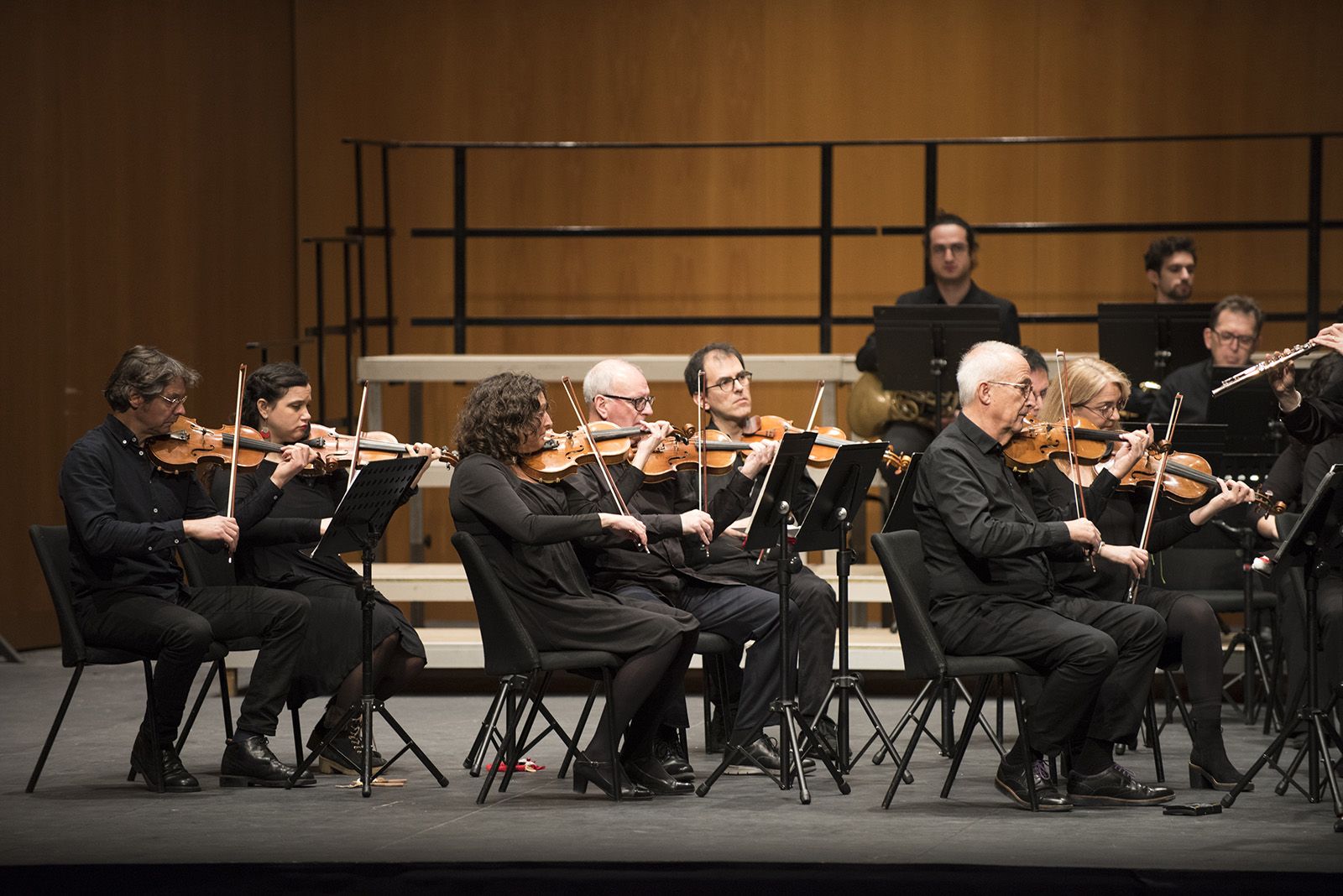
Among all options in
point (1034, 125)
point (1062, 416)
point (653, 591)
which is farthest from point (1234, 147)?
point (653, 591)

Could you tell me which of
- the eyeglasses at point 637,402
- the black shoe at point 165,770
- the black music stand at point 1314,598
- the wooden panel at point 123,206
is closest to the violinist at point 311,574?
the black shoe at point 165,770

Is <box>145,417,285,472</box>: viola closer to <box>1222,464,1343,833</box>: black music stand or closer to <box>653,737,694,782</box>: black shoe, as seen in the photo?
<box>653,737,694,782</box>: black shoe

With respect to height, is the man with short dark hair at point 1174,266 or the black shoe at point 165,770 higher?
the man with short dark hair at point 1174,266

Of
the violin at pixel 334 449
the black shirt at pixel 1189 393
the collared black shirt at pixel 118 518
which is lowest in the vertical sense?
the collared black shirt at pixel 118 518

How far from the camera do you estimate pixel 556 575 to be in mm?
4656

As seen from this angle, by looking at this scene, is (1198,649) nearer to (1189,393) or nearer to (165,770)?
(1189,393)

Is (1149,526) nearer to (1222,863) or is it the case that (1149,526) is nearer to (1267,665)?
(1222,863)

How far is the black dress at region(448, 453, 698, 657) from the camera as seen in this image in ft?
14.9

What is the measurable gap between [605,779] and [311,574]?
3.77 ft

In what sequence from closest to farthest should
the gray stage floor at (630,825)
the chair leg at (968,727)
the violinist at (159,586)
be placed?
the gray stage floor at (630,825) → the chair leg at (968,727) → the violinist at (159,586)

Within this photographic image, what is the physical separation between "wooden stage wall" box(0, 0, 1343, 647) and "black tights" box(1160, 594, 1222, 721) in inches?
140

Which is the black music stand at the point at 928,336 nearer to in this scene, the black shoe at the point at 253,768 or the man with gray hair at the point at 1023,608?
the man with gray hair at the point at 1023,608

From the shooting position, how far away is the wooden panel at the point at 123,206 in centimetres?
743

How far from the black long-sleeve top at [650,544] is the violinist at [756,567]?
0.06 meters
